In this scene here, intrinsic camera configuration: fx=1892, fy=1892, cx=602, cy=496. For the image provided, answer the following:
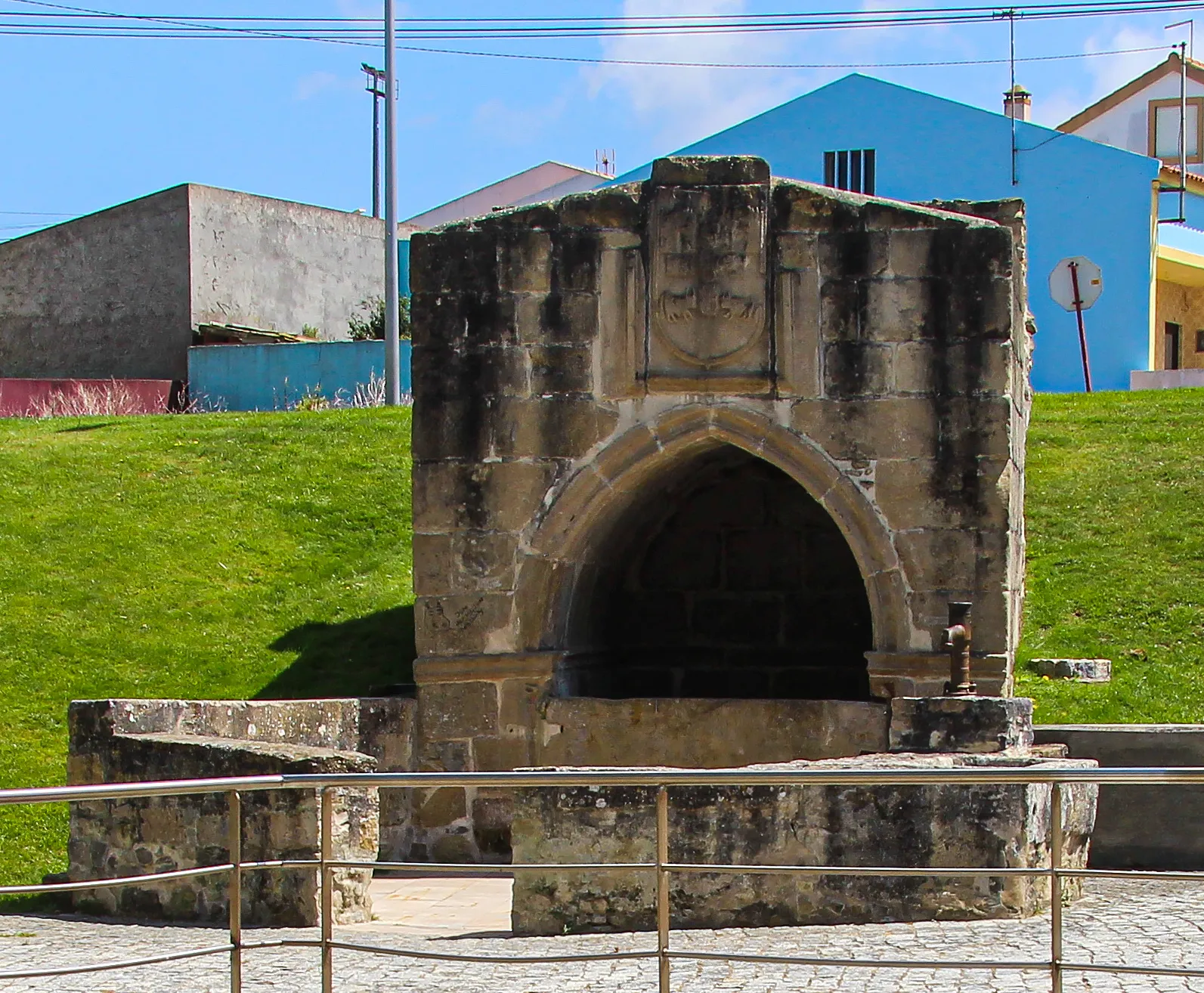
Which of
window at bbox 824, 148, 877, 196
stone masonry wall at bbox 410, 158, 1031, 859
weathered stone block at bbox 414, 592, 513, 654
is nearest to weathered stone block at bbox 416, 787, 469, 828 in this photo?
stone masonry wall at bbox 410, 158, 1031, 859

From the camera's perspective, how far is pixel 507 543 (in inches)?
442

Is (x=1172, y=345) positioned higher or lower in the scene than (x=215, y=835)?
higher

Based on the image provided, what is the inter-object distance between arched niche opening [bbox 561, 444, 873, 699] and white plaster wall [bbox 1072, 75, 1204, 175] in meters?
27.1

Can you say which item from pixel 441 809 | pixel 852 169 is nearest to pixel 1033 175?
pixel 852 169

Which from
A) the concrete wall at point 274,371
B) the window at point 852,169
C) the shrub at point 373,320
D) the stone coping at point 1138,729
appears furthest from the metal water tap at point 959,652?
the window at point 852,169

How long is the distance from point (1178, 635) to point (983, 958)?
7757 millimetres

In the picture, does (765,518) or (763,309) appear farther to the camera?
(765,518)

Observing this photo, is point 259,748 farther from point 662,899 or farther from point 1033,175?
point 1033,175

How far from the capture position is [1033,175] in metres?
31.1

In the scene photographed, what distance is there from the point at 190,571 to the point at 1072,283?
1167cm

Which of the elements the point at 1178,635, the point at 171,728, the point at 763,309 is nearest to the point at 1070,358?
the point at 1178,635

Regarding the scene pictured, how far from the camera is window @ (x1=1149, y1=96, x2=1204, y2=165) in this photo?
3809 cm

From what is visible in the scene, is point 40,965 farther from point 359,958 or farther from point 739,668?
point 739,668

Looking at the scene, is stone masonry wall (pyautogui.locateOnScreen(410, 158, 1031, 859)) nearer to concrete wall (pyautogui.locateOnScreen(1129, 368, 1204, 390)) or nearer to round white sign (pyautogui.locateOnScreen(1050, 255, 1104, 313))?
round white sign (pyautogui.locateOnScreen(1050, 255, 1104, 313))
